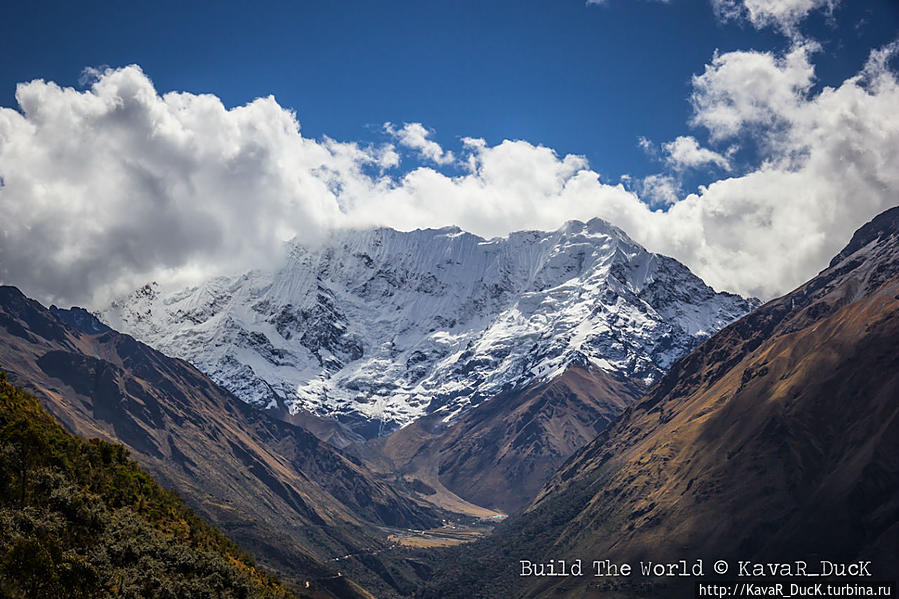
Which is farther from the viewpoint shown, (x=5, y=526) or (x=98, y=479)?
(x=98, y=479)

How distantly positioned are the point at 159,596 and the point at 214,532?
187 ft

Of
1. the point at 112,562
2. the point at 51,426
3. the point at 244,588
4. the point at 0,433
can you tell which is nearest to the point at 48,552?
the point at 112,562

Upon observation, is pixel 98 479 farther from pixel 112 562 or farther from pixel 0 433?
pixel 112 562

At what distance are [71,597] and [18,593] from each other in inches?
271

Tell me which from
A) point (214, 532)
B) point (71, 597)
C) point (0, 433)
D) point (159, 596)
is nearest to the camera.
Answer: point (71, 597)

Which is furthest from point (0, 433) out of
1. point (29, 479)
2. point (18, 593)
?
point (18, 593)

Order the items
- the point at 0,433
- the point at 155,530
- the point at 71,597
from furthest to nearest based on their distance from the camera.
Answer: the point at 155,530 < the point at 0,433 < the point at 71,597

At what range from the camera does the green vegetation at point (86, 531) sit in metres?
70.8

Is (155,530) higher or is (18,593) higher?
(155,530)

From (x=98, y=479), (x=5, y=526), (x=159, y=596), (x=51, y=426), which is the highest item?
(x=51, y=426)

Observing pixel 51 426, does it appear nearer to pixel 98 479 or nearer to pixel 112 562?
pixel 98 479

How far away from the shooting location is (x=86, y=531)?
289 feet

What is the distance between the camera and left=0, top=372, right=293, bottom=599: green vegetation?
70.8m

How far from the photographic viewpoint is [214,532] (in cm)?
13888
